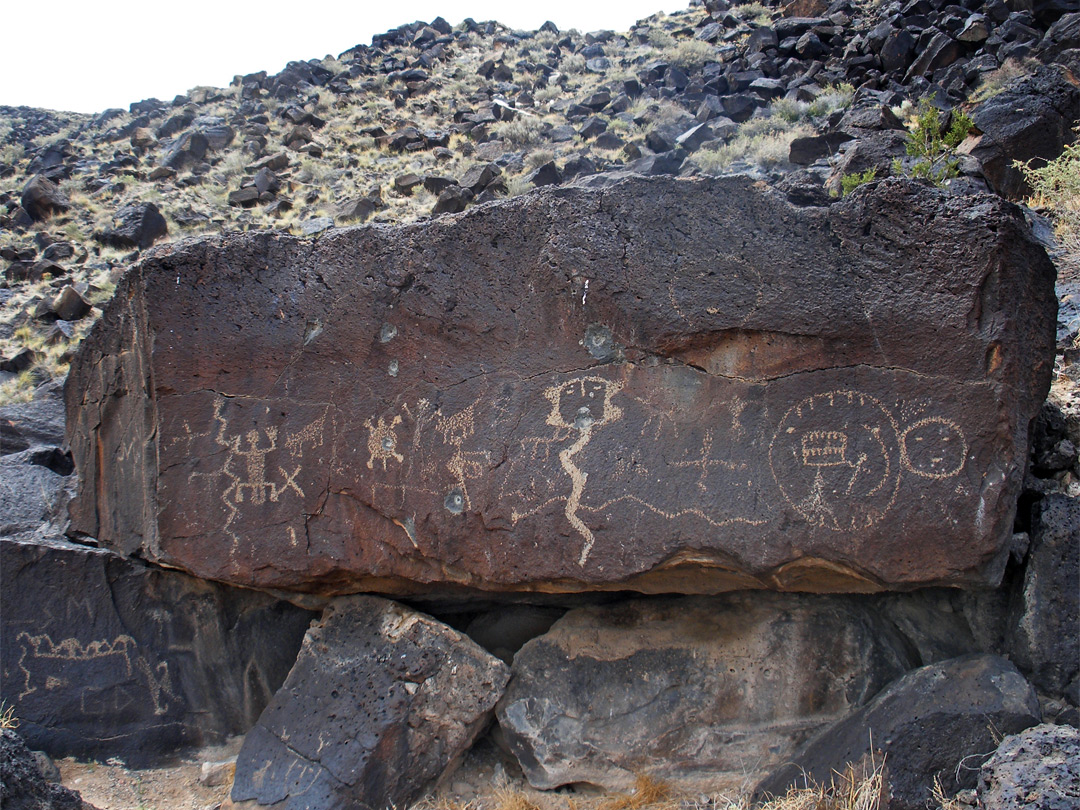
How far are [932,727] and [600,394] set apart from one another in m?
1.57

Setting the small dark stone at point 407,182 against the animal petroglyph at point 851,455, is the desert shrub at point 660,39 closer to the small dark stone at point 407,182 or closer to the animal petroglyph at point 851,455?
the small dark stone at point 407,182

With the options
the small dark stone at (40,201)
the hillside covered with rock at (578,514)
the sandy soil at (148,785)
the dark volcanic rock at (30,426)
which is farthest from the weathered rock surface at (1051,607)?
the small dark stone at (40,201)

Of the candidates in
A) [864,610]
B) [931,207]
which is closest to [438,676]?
[864,610]

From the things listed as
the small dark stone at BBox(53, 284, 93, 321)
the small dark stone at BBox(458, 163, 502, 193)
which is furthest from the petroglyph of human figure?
the small dark stone at BBox(53, 284, 93, 321)

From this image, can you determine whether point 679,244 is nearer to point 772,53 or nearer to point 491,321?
point 491,321

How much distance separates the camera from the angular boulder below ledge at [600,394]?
2691 millimetres

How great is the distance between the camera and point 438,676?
3211 mm

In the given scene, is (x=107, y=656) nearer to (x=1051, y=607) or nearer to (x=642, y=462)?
(x=642, y=462)

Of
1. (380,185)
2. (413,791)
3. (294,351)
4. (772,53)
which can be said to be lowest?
(413,791)

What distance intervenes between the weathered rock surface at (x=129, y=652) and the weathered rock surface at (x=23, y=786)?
2.74ft

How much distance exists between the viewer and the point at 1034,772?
223cm

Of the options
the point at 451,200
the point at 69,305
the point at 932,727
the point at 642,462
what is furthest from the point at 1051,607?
the point at 69,305

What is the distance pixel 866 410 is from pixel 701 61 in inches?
543

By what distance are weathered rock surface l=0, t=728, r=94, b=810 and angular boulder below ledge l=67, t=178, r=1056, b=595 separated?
898 millimetres
